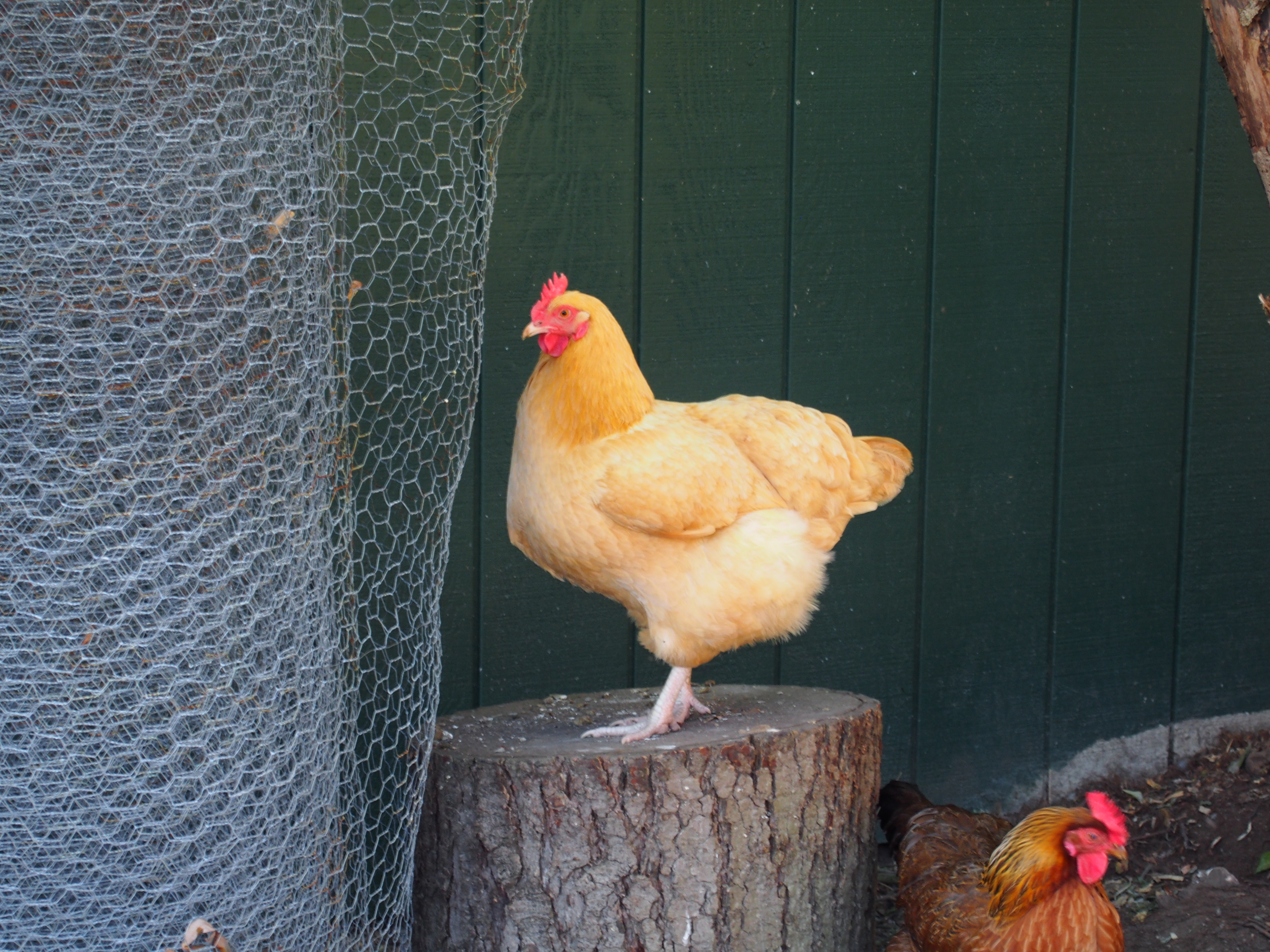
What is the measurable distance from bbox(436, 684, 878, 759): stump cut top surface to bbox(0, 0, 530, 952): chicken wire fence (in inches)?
15.2

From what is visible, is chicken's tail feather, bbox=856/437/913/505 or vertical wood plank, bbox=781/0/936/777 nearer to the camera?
chicken's tail feather, bbox=856/437/913/505

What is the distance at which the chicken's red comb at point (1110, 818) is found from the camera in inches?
84.7

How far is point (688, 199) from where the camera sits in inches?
114

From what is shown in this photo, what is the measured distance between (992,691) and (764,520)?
58.2 inches

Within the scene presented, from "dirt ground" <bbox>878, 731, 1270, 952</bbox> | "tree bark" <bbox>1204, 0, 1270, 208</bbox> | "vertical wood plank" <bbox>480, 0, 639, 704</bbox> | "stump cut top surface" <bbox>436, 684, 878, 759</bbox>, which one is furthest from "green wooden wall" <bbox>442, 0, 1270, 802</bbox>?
"tree bark" <bbox>1204, 0, 1270, 208</bbox>

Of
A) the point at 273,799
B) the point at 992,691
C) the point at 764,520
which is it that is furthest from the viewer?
the point at 992,691

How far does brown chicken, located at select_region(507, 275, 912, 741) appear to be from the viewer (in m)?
2.16

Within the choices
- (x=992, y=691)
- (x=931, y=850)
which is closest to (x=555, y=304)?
(x=931, y=850)

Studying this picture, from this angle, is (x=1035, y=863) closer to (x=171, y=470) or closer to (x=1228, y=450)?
(x=171, y=470)

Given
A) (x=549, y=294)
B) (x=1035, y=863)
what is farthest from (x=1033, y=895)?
(x=549, y=294)

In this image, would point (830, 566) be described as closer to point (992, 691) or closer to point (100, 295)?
point (992, 691)

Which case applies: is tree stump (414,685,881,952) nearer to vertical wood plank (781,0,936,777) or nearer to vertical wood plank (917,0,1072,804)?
vertical wood plank (781,0,936,777)

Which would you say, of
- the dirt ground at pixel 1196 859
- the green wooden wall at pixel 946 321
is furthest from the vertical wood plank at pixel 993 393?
the dirt ground at pixel 1196 859

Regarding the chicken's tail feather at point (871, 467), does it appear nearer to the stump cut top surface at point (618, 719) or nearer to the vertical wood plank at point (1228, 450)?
the stump cut top surface at point (618, 719)
